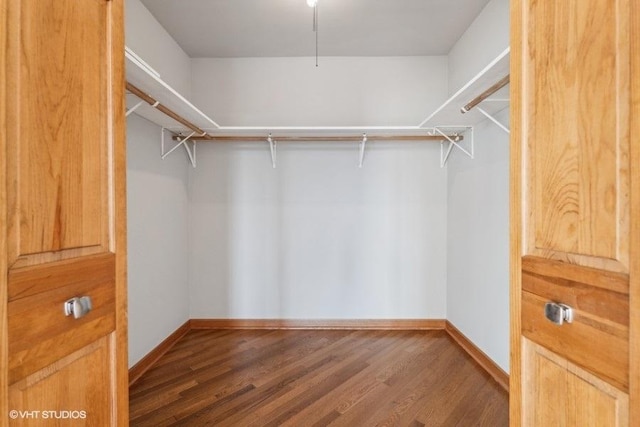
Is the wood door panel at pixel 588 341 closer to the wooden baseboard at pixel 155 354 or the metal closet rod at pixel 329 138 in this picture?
the metal closet rod at pixel 329 138

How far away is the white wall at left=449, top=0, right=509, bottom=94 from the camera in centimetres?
200

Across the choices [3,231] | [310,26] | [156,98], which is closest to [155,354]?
[156,98]

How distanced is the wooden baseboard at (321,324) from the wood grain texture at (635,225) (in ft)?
8.01

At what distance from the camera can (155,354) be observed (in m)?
2.30

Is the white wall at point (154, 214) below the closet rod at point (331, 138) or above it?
Result: below

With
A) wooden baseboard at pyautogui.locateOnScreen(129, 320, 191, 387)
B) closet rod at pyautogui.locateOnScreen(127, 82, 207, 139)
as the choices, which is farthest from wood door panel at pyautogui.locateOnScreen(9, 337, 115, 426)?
wooden baseboard at pyautogui.locateOnScreen(129, 320, 191, 387)

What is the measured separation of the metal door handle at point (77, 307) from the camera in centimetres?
69

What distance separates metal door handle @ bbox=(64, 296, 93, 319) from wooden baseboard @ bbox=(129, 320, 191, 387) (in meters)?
1.68

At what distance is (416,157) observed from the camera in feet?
9.50

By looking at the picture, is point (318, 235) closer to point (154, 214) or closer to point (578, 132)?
point (154, 214)

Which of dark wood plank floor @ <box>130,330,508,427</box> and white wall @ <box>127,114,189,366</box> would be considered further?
white wall @ <box>127,114,189,366</box>

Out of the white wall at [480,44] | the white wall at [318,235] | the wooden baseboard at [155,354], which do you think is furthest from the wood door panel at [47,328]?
the white wall at [480,44]

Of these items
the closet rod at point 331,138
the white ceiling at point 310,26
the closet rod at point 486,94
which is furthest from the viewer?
the closet rod at point 331,138

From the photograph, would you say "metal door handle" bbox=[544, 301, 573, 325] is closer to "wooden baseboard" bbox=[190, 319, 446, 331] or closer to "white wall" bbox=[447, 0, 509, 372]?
"white wall" bbox=[447, 0, 509, 372]
